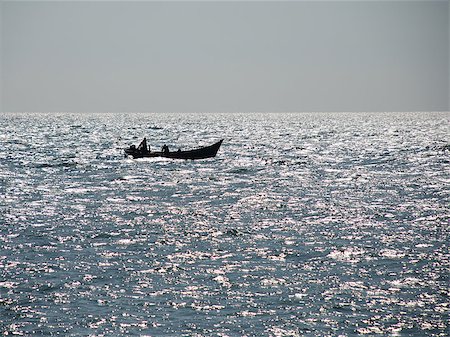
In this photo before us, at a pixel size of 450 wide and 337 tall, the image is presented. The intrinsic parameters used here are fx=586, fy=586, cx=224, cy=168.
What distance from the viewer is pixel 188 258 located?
27219 millimetres

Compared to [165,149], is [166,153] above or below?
below

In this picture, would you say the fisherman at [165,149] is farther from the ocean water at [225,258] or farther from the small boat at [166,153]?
the ocean water at [225,258]

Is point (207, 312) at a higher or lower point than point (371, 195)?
lower

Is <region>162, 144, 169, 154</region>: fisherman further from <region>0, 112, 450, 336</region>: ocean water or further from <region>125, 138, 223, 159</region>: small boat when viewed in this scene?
<region>0, 112, 450, 336</region>: ocean water

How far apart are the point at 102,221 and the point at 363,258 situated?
1681 centimetres

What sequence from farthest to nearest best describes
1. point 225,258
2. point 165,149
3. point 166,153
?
1. point 165,149
2. point 166,153
3. point 225,258

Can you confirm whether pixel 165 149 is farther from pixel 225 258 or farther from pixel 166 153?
pixel 225 258

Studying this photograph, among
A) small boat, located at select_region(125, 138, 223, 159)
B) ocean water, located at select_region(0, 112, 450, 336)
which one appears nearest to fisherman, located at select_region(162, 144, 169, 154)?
small boat, located at select_region(125, 138, 223, 159)

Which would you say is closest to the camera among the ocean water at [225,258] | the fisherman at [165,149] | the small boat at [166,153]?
the ocean water at [225,258]

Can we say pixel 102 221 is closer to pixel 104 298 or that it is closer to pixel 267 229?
pixel 267 229

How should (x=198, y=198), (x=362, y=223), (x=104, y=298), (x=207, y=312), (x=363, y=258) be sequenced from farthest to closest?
(x=198, y=198), (x=362, y=223), (x=363, y=258), (x=104, y=298), (x=207, y=312)

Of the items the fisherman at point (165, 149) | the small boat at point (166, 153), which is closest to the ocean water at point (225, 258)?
the fisherman at point (165, 149)

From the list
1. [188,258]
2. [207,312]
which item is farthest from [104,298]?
[188,258]

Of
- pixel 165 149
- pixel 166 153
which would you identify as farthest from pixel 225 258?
pixel 165 149
